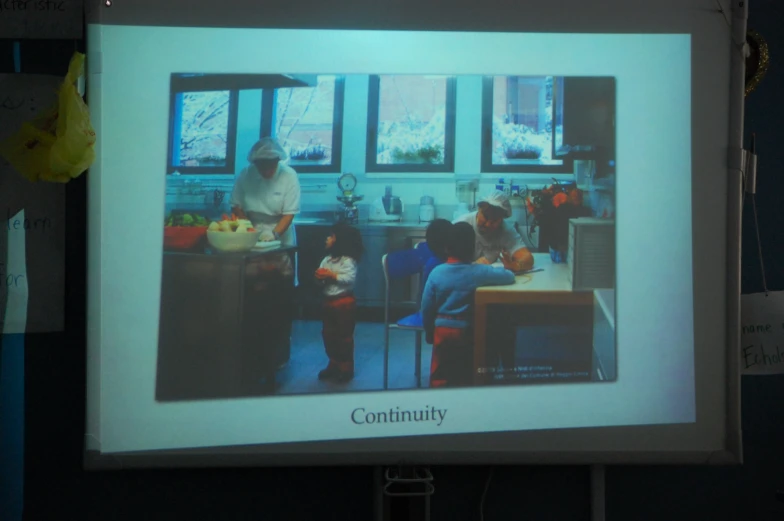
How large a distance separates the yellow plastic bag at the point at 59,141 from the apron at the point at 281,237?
12.8 inches

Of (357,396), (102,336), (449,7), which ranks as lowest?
(357,396)

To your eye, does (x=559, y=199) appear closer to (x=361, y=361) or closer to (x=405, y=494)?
(x=361, y=361)

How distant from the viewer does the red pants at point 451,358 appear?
137cm

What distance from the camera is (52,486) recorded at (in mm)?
1521

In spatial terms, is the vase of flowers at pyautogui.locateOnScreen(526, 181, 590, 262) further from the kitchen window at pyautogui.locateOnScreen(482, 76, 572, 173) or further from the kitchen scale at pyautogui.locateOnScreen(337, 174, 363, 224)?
the kitchen scale at pyautogui.locateOnScreen(337, 174, 363, 224)

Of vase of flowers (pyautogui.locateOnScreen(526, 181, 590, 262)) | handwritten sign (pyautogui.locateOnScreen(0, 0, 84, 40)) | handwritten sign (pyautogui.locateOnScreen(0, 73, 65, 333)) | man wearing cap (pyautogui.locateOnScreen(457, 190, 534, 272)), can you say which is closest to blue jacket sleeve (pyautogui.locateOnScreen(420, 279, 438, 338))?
man wearing cap (pyautogui.locateOnScreen(457, 190, 534, 272))

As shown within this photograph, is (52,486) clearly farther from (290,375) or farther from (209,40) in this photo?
(209,40)

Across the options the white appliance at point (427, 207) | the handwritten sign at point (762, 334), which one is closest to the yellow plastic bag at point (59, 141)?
the white appliance at point (427, 207)

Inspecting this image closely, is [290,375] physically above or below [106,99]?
below

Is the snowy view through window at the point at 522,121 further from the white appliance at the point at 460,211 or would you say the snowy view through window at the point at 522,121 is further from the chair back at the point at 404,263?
the chair back at the point at 404,263

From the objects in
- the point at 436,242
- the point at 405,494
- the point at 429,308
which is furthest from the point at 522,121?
the point at 405,494

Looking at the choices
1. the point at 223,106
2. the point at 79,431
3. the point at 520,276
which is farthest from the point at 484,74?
the point at 79,431

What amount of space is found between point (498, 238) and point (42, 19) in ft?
3.42

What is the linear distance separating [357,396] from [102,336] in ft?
1.64
